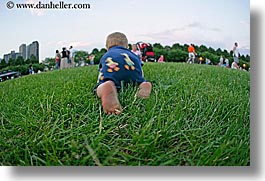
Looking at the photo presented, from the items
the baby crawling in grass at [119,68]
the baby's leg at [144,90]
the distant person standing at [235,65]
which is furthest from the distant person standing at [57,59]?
the distant person standing at [235,65]

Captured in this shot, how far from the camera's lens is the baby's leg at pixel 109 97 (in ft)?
3.71

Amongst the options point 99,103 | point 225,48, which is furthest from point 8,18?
point 225,48

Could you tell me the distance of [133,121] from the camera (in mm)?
1114

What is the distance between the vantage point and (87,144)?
1055 millimetres

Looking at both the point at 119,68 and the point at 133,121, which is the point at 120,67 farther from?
the point at 133,121

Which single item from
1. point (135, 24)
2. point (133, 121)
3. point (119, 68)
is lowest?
point (133, 121)

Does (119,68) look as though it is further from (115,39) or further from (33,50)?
(33,50)

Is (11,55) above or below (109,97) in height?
above

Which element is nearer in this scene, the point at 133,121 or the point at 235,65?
the point at 133,121

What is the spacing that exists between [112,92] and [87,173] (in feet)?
0.74

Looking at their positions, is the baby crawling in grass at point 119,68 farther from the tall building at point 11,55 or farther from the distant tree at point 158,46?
the tall building at point 11,55

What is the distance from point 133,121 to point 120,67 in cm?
17

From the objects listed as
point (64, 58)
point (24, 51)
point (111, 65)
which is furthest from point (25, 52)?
point (111, 65)

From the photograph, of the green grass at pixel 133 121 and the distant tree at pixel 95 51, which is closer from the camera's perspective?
Answer: the green grass at pixel 133 121
